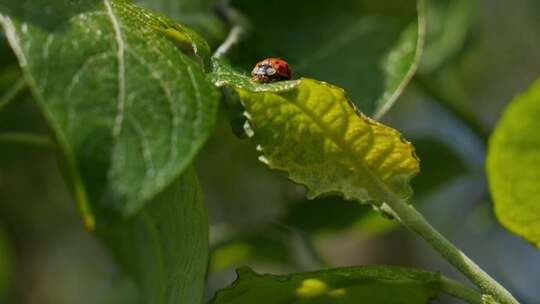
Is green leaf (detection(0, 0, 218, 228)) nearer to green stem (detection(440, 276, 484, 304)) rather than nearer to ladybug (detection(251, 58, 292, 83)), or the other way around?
ladybug (detection(251, 58, 292, 83))

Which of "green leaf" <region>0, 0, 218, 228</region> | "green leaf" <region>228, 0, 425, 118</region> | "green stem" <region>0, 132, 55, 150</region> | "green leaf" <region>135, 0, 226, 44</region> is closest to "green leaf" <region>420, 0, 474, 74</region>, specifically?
"green leaf" <region>228, 0, 425, 118</region>

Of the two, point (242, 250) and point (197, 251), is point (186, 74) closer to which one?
point (197, 251)

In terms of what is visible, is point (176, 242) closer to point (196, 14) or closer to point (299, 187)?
point (196, 14)

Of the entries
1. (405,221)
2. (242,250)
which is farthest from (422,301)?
(242,250)

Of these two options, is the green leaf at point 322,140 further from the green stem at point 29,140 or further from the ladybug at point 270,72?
the green stem at point 29,140

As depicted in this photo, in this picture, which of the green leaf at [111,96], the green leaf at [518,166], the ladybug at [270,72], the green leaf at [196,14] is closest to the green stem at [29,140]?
the green leaf at [196,14]

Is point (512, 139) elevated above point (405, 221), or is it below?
above

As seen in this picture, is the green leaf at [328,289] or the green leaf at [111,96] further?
the green leaf at [328,289]
